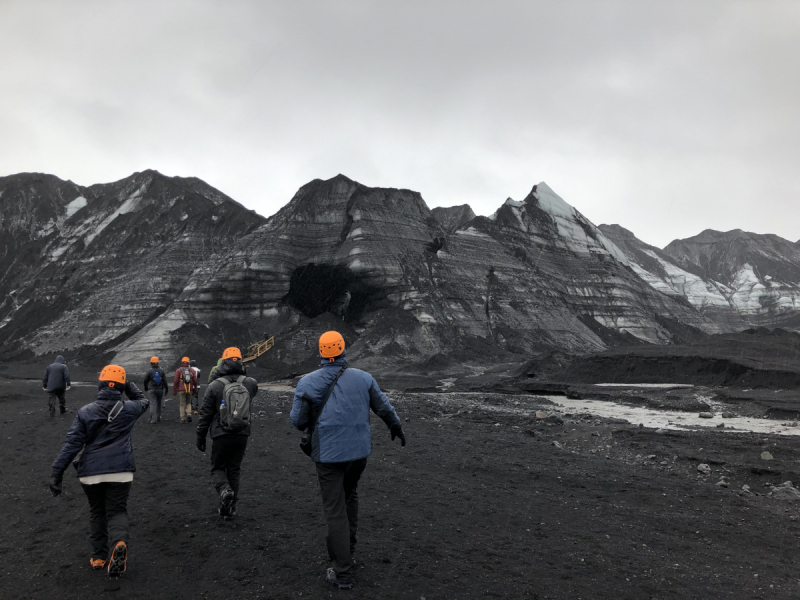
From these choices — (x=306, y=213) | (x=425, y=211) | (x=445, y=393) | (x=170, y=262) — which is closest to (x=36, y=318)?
(x=170, y=262)

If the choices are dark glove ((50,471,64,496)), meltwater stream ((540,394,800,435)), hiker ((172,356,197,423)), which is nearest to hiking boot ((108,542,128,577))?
dark glove ((50,471,64,496))

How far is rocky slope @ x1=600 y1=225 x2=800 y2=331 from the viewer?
323 ft

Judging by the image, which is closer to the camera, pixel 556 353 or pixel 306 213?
pixel 556 353

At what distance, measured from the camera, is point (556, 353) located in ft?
115

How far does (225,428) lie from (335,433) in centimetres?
192

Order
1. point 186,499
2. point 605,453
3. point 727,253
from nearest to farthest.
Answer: point 186,499 → point 605,453 → point 727,253

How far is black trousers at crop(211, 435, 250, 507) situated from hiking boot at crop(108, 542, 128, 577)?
1.38 m

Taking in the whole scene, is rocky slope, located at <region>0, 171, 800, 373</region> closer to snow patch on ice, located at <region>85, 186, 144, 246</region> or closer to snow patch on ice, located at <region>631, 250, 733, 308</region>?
snow patch on ice, located at <region>85, 186, 144, 246</region>

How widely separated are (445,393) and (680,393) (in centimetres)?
1042

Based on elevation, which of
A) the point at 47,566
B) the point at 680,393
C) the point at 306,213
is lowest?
the point at 680,393

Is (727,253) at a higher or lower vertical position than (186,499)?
higher

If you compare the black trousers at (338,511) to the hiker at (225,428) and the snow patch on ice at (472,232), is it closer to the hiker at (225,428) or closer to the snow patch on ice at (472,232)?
the hiker at (225,428)

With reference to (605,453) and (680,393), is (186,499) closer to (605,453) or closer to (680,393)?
(605,453)

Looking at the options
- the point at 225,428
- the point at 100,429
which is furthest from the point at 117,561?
the point at 225,428
